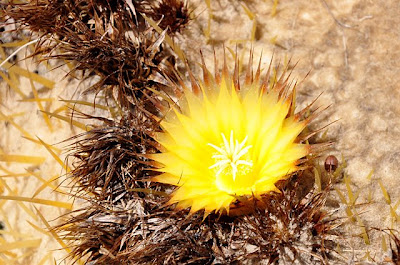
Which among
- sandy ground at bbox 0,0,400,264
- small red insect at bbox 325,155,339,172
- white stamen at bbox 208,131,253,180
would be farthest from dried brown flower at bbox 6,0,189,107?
small red insect at bbox 325,155,339,172

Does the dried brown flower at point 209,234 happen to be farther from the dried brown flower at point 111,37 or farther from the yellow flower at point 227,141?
the dried brown flower at point 111,37

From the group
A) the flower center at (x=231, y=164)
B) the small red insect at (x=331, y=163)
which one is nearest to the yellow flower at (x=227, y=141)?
the flower center at (x=231, y=164)

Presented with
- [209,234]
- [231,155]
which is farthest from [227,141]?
[209,234]

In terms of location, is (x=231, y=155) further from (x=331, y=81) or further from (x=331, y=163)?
(x=331, y=81)

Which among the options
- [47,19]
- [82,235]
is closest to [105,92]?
[47,19]

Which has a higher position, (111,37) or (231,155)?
(111,37)

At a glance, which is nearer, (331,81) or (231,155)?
(231,155)

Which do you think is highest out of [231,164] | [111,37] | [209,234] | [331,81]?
[111,37]

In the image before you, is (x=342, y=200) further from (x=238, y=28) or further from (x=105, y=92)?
(x=105, y=92)
